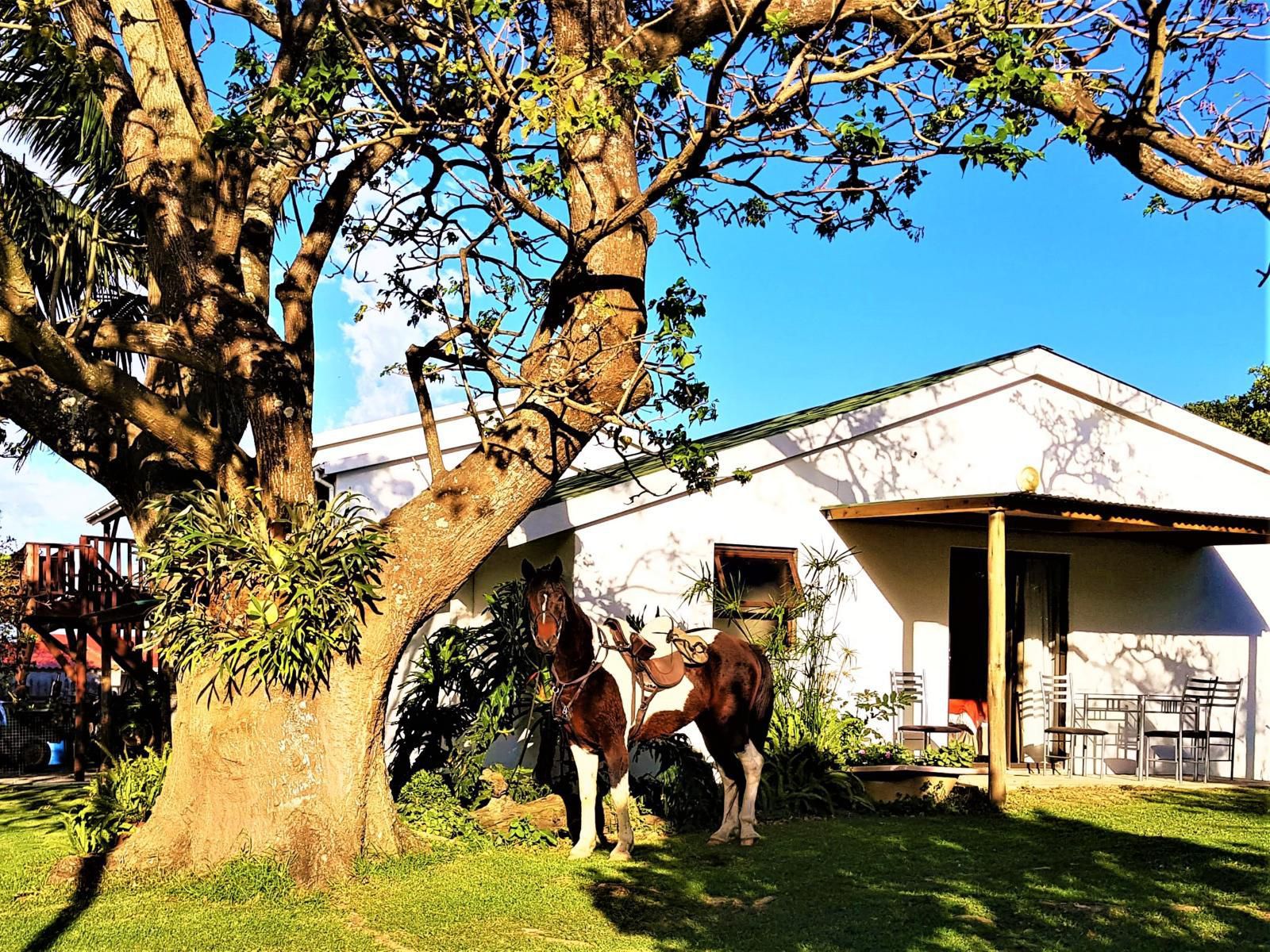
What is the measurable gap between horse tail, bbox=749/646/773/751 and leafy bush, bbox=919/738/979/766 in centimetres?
303

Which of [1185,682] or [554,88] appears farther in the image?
[1185,682]

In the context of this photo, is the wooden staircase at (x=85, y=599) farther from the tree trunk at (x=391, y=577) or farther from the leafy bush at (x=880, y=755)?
the leafy bush at (x=880, y=755)

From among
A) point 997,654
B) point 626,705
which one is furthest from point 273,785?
point 997,654

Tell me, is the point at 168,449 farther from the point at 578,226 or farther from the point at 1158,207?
the point at 1158,207

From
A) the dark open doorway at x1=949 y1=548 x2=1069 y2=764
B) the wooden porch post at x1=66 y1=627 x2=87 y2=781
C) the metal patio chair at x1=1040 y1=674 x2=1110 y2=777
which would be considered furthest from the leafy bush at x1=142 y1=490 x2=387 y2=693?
the metal patio chair at x1=1040 y1=674 x2=1110 y2=777

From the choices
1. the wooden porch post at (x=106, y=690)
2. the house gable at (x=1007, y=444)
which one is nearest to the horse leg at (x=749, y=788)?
the house gable at (x=1007, y=444)

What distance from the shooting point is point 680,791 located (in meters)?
11.5

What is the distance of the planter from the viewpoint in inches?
499

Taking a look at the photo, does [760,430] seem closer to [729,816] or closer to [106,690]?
[729,816]

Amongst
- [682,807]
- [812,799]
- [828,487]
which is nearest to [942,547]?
[828,487]

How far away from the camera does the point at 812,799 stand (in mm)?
12258

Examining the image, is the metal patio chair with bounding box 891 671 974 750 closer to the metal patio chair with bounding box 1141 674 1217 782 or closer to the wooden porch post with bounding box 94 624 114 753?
the metal patio chair with bounding box 1141 674 1217 782

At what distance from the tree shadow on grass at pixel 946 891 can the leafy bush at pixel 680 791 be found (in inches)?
25.1

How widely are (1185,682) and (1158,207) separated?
8275 millimetres
